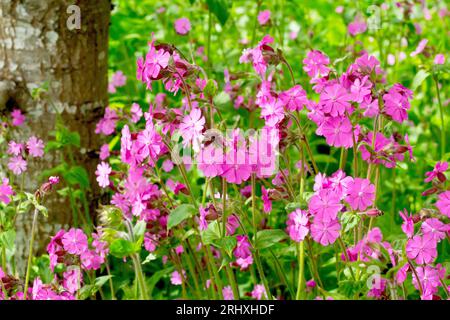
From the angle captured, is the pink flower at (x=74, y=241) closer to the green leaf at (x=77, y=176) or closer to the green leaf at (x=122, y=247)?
the green leaf at (x=122, y=247)

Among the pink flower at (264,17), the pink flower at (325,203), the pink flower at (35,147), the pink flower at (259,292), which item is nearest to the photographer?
the pink flower at (325,203)

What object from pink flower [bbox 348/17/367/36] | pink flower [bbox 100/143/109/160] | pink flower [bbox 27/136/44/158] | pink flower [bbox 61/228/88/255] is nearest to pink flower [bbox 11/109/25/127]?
pink flower [bbox 27/136/44/158]

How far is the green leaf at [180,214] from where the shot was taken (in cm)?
153

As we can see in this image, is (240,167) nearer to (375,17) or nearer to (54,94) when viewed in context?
(54,94)

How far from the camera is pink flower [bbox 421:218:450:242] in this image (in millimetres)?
1453

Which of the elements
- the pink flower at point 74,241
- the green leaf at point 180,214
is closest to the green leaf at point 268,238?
the green leaf at point 180,214

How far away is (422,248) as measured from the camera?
1.43 metres

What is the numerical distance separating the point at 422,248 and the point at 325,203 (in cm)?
19

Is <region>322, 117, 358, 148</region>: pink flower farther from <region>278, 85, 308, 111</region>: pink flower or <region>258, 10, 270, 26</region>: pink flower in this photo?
<region>258, 10, 270, 26</region>: pink flower

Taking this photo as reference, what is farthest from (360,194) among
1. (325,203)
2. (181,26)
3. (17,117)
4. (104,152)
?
(181,26)

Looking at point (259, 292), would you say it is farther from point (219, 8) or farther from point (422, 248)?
point (219, 8)

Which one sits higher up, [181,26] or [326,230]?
[181,26]

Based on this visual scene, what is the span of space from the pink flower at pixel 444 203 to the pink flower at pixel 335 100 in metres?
0.25
